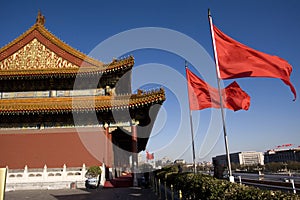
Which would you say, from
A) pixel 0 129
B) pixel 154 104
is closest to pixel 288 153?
pixel 154 104

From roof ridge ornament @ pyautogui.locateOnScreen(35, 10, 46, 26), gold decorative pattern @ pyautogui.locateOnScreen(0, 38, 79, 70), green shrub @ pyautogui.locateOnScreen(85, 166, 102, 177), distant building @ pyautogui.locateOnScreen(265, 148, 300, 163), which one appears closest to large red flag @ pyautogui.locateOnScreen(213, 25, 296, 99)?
green shrub @ pyautogui.locateOnScreen(85, 166, 102, 177)

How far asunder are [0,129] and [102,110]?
6970mm

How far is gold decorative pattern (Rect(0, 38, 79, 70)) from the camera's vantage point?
18047 mm

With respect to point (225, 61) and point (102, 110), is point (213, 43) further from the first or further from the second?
point (102, 110)

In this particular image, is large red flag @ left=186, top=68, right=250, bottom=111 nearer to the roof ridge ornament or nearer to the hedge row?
the hedge row

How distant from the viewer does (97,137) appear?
15.6 metres

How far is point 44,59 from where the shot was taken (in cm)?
1839

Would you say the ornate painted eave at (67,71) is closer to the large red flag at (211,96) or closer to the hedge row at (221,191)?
the large red flag at (211,96)

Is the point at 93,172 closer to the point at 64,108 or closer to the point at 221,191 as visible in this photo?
the point at 64,108

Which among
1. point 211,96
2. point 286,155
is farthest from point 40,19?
point 286,155

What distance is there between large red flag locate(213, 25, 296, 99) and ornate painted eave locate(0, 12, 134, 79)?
33.8ft

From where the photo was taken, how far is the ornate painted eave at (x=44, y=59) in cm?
1692

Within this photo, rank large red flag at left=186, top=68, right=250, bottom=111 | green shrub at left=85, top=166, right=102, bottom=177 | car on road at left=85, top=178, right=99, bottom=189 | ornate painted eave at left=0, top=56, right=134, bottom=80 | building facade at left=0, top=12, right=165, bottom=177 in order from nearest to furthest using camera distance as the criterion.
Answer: large red flag at left=186, top=68, right=250, bottom=111
car on road at left=85, top=178, right=99, bottom=189
green shrub at left=85, top=166, right=102, bottom=177
building facade at left=0, top=12, right=165, bottom=177
ornate painted eave at left=0, top=56, right=134, bottom=80

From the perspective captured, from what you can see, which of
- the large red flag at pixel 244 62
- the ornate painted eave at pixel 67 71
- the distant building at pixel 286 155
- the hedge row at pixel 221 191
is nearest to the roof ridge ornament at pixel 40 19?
the ornate painted eave at pixel 67 71
